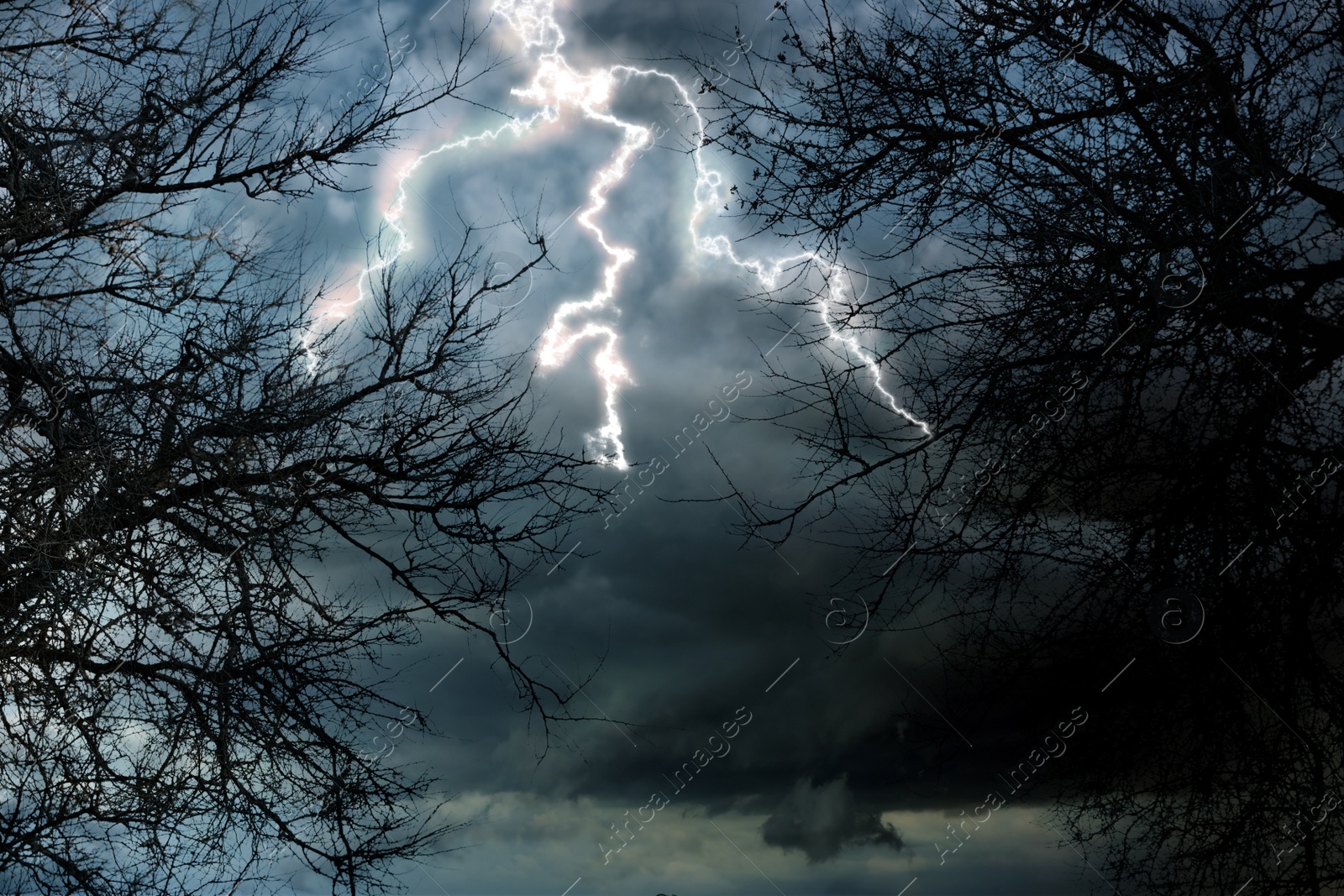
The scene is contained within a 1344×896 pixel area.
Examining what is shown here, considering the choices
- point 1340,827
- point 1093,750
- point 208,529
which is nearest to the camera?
point 1340,827

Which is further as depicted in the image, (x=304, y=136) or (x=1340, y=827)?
(x=304, y=136)

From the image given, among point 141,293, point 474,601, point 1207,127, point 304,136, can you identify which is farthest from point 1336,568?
point 141,293

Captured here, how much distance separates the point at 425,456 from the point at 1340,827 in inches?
227

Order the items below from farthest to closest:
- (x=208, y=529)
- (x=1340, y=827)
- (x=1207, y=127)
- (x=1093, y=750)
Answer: (x=208, y=529), (x=1207, y=127), (x=1093, y=750), (x=1340, y=827)

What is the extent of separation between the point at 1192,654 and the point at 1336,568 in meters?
0.86

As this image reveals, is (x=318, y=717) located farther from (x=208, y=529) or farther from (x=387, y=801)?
(x=208, y=529)

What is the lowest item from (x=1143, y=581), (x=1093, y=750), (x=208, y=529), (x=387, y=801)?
(x=1093, y=750)

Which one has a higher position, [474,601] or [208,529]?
[208,529]

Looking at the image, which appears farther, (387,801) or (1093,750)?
(387,801)

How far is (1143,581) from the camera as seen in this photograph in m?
5.20

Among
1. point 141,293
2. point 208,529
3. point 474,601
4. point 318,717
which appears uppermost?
point 141,293

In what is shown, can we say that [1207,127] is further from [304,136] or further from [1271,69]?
[304,136]

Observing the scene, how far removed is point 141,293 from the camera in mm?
6984

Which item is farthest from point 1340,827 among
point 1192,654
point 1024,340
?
point 1024,340
